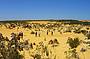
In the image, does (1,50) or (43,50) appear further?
(43,50)

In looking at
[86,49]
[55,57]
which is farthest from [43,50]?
[86,49]

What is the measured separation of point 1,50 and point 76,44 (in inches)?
208

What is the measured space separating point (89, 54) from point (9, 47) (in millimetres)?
3783

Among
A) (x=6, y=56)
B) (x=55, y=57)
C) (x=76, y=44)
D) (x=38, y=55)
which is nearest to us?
(x=6, y=56)

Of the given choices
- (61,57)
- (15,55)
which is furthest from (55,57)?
(15,55)

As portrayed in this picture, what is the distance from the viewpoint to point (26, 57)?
36.9 feet

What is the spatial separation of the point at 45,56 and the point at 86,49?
329cm

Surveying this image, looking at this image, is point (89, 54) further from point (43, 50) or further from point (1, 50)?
point (1, 50)

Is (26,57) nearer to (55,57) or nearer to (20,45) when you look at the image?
(55,57)

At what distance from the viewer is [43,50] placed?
→ 11898mm

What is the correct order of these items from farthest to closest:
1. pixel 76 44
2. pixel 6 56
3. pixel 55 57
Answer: pixel 76 44 < pixel 55 57 < pixel 6 56

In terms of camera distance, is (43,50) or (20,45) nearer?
(43,50)

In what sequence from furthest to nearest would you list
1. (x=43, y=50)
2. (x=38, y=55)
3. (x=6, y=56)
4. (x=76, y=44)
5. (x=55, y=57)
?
(x=76, y=44), (x=43, y=50), (x=55, y=57), (x=38, y=55), (x=6, y=56)

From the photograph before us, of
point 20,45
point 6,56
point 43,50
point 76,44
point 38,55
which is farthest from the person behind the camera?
point 76,44
